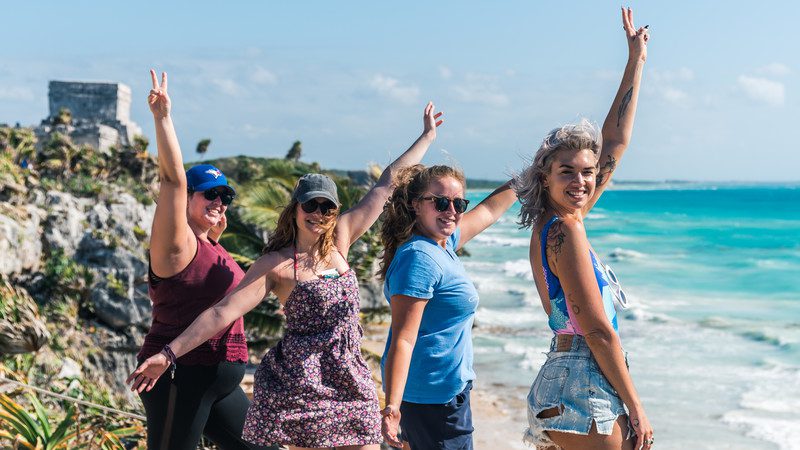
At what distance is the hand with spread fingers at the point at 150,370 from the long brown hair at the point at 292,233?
0.56m

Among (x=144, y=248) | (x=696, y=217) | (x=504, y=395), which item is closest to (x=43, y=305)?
(x=144, y=248)

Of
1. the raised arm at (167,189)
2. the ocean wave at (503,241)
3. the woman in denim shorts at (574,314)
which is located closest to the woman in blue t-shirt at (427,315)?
the woman in denim shorts at (574,314)

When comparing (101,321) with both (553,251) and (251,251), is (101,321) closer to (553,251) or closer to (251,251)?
(251,251)

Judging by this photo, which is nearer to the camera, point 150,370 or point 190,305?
point 150,370

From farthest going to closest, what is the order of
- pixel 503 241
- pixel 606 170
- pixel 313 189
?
pixel 503 241, pixel 606 170, pixel 313 189

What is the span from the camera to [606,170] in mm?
3289

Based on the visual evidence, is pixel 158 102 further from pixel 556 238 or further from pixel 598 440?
pixel 598 440

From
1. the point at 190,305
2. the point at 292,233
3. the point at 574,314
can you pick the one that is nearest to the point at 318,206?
the point at 292,233

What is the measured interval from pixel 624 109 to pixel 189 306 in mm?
1942

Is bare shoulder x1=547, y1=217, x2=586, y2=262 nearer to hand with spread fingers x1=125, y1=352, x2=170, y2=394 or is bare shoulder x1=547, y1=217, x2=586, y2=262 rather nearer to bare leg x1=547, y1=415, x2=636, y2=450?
bare leg x1=547, y1=415, x2=636, y2=450

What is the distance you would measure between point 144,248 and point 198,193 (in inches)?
468

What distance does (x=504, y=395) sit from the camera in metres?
14.0

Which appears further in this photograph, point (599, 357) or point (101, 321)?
point (101, 321)

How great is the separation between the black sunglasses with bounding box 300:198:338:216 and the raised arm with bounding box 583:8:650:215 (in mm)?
1018
